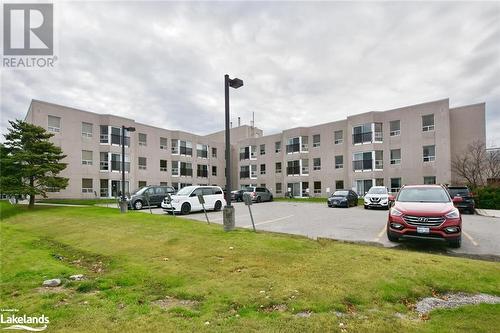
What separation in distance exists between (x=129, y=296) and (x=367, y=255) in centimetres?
500

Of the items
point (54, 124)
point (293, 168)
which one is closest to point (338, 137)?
point (293, 168)

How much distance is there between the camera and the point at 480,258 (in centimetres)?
704

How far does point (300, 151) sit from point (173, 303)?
122ft

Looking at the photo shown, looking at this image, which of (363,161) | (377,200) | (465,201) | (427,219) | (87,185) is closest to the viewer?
(427,219)

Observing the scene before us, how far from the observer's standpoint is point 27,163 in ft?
72.1

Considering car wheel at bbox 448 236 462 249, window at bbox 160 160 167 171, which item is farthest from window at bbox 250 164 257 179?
car wheel at bbox 448 236 462 249

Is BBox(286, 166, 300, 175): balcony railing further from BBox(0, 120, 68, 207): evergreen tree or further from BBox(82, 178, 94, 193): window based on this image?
BBox(0, 120, 68, 207): evergreen tree

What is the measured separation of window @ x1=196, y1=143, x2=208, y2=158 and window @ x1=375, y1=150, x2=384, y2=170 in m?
27.8

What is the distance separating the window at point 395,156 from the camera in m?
31.3

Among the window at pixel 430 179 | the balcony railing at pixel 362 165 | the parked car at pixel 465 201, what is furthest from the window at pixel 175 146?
the parked car at pixel 465 201

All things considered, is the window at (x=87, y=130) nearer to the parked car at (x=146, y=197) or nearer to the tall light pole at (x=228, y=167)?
the parked car at (x=146, y=197)

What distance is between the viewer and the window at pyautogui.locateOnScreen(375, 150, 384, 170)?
32.2 meters

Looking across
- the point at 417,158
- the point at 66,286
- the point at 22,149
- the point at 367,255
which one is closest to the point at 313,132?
the point at 417,158

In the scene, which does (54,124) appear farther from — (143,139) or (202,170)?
(202,170)
